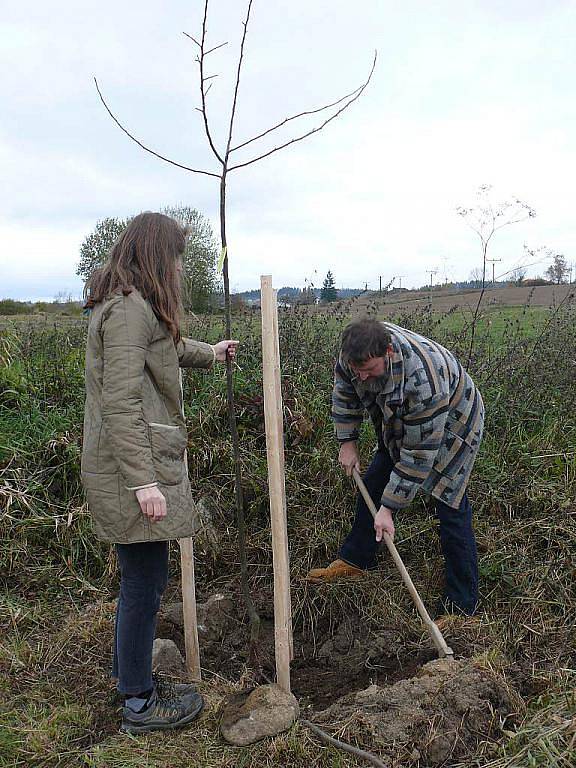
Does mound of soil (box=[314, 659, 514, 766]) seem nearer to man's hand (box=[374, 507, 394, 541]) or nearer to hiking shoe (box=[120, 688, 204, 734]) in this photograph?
hiking shoe (box=[120, 688, 204, 734])

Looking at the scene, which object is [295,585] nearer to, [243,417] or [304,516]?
[304,516]

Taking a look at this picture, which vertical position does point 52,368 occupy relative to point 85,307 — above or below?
below

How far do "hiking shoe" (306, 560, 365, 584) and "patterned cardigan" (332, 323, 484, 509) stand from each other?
75 centimetres

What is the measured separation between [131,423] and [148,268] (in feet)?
1.81

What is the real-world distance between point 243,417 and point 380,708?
2.38m

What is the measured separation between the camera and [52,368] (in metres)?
5.09

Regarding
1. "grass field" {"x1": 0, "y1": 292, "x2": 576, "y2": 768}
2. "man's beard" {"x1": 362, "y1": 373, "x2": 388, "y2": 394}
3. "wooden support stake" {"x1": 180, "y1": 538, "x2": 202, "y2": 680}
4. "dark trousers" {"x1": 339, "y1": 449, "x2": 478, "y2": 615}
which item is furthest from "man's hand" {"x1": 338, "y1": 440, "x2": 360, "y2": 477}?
"wooden support stake" {"x1": 180, "y1": 538, "x2": 202, "y2": 680}

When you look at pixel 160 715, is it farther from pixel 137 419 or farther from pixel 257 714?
pixel 137 419

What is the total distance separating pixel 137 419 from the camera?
2.23 metres

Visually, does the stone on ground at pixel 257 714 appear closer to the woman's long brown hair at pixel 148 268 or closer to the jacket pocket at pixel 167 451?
the jacket pocket at pixel 167 451

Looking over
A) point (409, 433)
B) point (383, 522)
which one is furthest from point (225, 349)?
point (383, 522)

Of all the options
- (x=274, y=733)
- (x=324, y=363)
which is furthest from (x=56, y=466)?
(x=274, y=733)

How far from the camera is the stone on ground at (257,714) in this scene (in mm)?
2559

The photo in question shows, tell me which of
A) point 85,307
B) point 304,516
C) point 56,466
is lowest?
point 304,516
